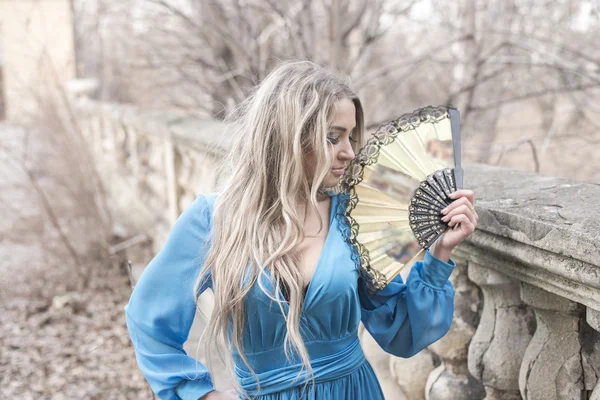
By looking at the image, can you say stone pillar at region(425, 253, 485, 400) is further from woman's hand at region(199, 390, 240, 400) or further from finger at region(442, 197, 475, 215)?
woman's hand at region(199, 390, 240, 400)

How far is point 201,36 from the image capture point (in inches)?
233

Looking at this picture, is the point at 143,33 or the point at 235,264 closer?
the point at 235,264

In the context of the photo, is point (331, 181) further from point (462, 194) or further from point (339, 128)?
point (462, 194)

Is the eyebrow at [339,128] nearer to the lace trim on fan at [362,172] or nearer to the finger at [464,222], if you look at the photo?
the lace trim on fan at [362,172]

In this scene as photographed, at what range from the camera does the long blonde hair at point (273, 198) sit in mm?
1684

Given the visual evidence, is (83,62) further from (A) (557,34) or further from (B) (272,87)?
(B) (272,87)

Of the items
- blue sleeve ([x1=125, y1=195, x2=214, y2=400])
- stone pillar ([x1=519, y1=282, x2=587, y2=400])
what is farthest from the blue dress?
stone pillar ([x1=519, y1=282, x2=587, y2=400])

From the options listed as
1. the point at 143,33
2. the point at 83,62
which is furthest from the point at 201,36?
the point at 83,62

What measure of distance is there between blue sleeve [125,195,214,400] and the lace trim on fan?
16.9 inches

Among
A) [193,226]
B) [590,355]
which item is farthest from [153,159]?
[590,355]

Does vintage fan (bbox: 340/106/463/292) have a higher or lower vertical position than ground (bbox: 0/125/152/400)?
higher

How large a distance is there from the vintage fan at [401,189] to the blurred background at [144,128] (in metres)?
2.18

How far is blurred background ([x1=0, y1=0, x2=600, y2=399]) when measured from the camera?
445 cm

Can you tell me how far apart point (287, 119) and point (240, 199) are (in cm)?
28
